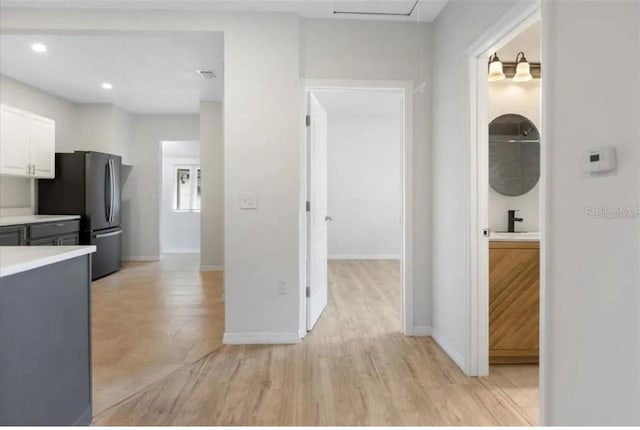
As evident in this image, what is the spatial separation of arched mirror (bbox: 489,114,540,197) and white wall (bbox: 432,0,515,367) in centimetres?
47

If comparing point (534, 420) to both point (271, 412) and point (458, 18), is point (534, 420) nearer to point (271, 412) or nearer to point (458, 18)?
point (271, 412)

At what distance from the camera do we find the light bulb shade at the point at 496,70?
2.95 metres

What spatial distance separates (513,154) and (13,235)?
4760mm

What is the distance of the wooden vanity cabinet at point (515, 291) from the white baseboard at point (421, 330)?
2.15 ft

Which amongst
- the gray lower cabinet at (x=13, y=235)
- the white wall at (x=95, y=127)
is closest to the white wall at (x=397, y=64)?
the gray lower cabinet at (x=13, y=235)

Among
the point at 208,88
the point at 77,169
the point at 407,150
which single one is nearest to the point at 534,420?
the point at 407,150

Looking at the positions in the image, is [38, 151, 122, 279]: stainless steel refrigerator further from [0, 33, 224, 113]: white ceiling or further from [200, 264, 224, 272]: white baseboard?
[200, 264, 224, 272]: white baseboard

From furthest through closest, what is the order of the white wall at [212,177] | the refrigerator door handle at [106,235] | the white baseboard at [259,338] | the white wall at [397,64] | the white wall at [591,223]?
the white wall at [212,177], the refrigerator door handle at [106,235], the white wall at [397,64], the white baseboard at [259,338], the white wall at [591,223]

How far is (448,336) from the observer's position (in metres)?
2.94

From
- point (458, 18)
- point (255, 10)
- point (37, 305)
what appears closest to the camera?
point (37, 305)

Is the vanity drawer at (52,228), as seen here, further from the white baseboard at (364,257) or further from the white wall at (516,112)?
the white wall at (516,112)

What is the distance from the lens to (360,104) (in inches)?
260

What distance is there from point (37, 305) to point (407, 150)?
2699 mm

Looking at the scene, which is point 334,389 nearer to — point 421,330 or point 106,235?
point 421,330
